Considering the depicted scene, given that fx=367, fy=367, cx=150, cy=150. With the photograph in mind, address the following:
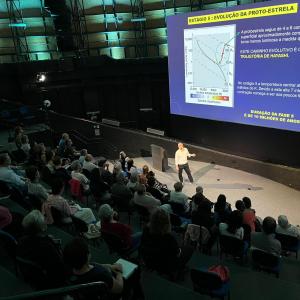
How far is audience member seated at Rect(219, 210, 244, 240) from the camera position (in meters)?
4.68

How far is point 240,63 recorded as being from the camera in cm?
898

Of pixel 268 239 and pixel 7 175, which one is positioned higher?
pixel 7 175

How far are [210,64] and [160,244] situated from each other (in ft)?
22.6

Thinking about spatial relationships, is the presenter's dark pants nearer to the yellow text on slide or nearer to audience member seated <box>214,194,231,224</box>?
audience member seated <box>214,194,231,224</box>

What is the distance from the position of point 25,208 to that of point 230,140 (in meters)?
7.10

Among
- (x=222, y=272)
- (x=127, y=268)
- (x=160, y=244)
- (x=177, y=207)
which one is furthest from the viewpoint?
(x=177, y=207)

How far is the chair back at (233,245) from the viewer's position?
15.0ft

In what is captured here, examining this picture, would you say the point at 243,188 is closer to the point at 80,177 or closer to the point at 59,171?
the point at 80,177

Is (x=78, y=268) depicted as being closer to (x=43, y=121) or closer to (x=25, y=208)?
(x=25, y=208)

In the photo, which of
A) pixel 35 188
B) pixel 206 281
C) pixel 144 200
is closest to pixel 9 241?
pixel 35 188

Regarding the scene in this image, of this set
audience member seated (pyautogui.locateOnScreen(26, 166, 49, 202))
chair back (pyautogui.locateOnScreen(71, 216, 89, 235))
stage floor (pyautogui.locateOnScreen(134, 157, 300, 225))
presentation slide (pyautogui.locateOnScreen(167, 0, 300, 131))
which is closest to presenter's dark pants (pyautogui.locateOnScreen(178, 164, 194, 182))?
stage floor (pyautogui.locateOnScreen(134, 157, 300, 225))

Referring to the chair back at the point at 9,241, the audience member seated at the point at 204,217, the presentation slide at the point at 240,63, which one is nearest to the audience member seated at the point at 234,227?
the audience member seated at the point at 204,217

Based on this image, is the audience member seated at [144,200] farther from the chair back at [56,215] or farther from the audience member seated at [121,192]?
the chair back at [56,215]

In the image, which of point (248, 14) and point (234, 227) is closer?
point (234, 227)
